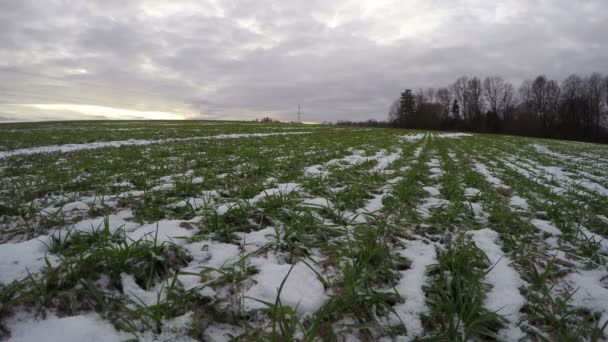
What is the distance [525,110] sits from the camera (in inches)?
2034

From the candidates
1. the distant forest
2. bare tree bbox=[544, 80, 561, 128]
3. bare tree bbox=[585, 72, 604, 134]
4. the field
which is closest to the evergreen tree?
the distant forest

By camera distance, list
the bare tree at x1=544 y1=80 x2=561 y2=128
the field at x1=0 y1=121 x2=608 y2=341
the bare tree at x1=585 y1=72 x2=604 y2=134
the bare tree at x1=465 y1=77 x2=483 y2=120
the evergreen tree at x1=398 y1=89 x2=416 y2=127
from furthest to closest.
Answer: the evergreen tree at x1=398 y1=89 x2=416 y2=127
the bare tree at x1=465 y1=77 x2=483 y2=120
the bare tree at x1=544 y1=80 x2=561 y2=128
the bare tree at x1=585 y1=72 x2=604 y2=134
the field at x1=0 y1=121 x2=608 y2=341

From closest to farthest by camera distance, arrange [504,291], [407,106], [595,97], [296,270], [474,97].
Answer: [504,291]
[296,270]
[595,97]
[474,97]
[407,106]

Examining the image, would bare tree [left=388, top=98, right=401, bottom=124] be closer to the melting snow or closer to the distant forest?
the distant forest

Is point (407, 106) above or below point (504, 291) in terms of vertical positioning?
above

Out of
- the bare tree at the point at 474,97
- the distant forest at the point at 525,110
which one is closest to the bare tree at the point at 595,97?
the distant forest at the point at 525,110

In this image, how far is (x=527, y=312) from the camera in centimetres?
130

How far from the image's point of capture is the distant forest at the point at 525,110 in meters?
43.3

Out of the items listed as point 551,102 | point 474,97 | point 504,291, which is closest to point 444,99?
point 474,97

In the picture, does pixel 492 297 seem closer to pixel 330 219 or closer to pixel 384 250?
pixel 384 250

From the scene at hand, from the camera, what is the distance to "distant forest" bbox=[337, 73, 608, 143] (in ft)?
142

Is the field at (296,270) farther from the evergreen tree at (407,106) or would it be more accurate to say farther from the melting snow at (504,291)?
the evergreen tree at (407,106)

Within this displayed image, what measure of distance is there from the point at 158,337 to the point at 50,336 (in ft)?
1.38

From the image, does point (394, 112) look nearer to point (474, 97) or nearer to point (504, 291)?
point (474, 97)
